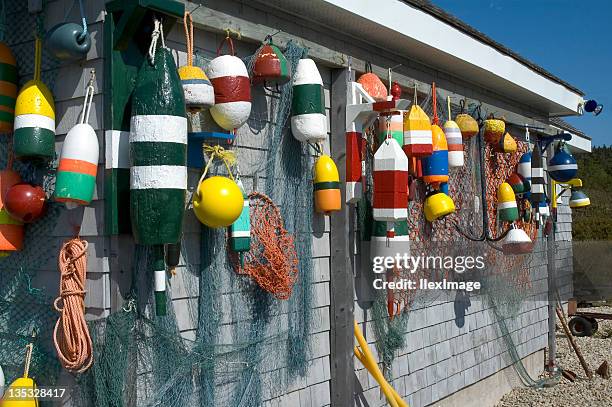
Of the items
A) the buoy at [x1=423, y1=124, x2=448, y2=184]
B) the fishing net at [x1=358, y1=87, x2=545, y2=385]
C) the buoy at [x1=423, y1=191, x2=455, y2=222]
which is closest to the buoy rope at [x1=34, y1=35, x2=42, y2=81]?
the fishing net at [x1=358, y1=87, x2=545, y2=385]

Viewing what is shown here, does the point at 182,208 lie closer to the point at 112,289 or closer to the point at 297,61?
the point at 112,289

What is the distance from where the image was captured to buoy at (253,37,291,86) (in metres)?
3.63

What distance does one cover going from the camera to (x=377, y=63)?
494 cm

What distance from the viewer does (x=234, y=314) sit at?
3580 millimetres

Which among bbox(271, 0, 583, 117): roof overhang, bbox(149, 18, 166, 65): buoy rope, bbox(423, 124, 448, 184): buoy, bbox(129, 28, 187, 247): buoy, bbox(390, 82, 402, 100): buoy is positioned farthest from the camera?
bbox(423, 124, 448, 184): buoy

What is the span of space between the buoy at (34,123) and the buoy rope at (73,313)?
46 cm

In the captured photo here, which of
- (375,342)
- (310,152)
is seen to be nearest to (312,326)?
(375,342)

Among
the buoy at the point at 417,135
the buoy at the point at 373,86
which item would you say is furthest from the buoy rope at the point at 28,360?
the buoy at the point at 417,135

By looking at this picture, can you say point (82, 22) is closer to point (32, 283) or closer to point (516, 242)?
point (32, 283)

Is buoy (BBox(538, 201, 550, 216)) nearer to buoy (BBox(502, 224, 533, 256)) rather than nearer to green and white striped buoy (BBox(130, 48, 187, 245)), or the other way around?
buoy (BBox(502, 224, 533, 256))

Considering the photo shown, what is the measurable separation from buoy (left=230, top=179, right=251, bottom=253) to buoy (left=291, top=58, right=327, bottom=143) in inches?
25.4

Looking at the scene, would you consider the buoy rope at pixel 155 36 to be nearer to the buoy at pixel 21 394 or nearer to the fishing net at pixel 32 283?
the fishing net at pixel 32 283

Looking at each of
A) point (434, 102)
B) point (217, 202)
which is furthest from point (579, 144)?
point (217, 202)

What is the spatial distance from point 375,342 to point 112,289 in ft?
7.74
